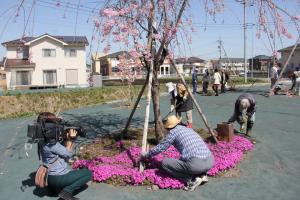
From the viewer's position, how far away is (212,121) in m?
10.9

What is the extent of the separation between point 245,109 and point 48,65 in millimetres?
31123

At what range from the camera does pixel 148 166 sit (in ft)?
19.9

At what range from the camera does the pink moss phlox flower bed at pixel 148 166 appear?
18.1ft

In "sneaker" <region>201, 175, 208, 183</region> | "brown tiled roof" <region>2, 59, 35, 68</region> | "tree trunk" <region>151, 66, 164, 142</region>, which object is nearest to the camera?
"sneaker" <region>201, 175, 208, 183</region>

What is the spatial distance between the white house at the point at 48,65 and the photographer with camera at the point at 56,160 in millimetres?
31473

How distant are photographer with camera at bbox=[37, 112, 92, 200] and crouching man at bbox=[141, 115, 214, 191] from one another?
135 cm

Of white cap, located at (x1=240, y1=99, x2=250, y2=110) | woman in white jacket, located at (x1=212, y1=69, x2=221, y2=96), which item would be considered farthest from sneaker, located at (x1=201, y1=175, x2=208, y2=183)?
woman in white jacket, located at (x1=212, y1=69, x2=221, y2=96)

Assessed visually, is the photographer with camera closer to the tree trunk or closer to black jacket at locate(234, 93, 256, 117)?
the tree trunk

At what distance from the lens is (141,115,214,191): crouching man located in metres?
5.14

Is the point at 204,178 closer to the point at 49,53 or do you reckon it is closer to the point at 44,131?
the point at 44,131

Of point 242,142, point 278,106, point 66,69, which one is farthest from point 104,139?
point 66,69

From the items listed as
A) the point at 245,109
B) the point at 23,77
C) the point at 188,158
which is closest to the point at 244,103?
the point at 245,109

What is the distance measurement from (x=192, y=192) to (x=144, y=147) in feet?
4.23

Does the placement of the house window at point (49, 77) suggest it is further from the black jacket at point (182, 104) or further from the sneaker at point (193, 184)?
the sneaker at point (193, 184)
